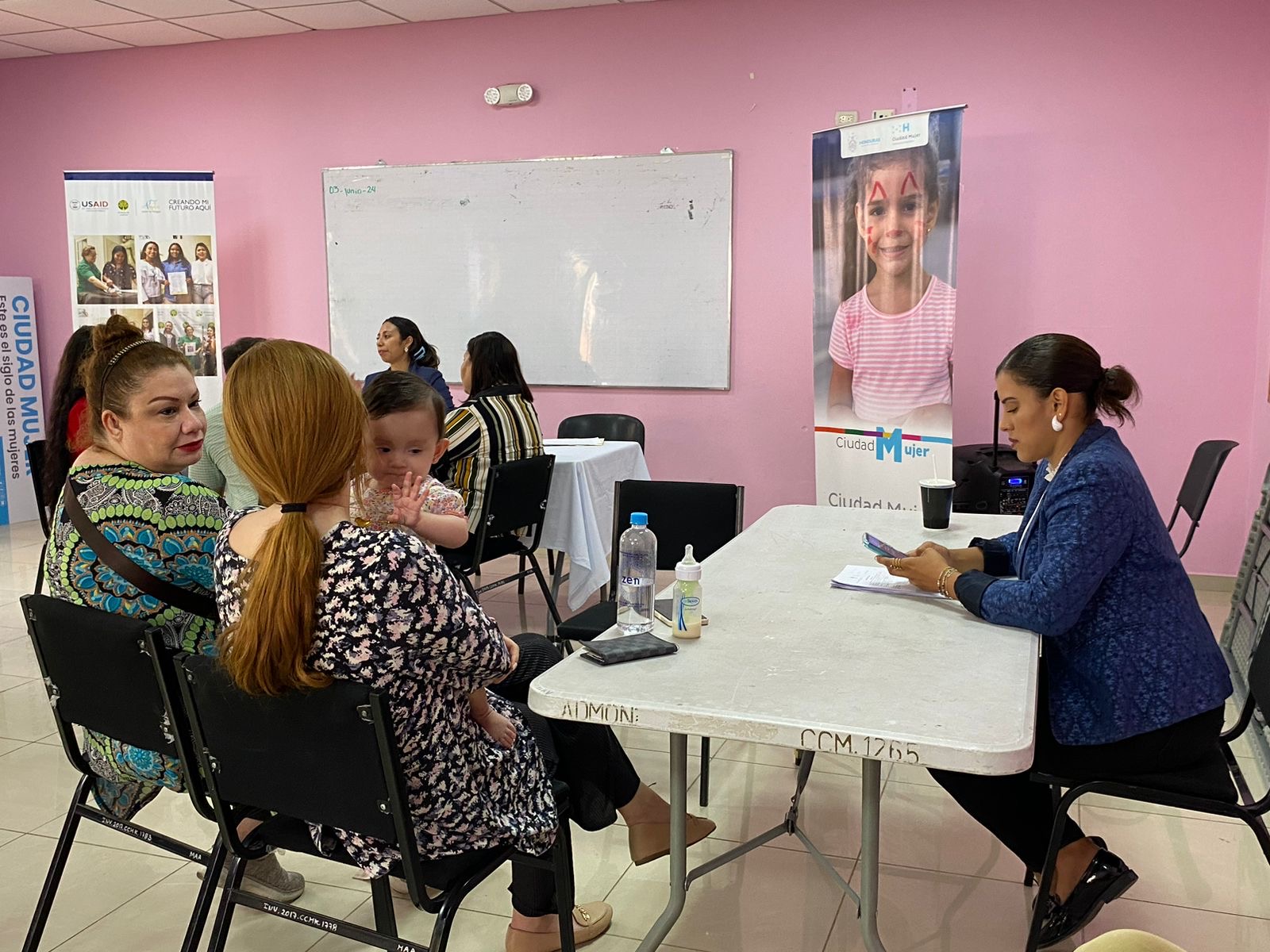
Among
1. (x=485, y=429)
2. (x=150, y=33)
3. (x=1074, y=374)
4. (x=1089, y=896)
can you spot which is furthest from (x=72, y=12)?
(x=1089, y=896)

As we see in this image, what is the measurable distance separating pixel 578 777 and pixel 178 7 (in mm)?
5370

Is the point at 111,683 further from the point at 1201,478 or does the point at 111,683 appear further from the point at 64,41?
the point at 64,41

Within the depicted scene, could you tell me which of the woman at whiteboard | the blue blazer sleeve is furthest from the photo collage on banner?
the blue blazer sleeve

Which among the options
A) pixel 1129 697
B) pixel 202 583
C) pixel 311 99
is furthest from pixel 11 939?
pixel 311 99

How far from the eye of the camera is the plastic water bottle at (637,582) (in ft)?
6.28

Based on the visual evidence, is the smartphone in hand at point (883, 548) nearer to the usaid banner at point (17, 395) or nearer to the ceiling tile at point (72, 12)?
the ceiling tile at point (72, 12)

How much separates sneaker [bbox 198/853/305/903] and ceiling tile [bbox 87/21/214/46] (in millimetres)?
5293

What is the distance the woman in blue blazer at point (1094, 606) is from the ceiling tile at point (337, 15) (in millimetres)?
4787

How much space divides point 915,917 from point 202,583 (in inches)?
63.2

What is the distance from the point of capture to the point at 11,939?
2.20m

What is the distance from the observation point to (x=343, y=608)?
1448 millimetres

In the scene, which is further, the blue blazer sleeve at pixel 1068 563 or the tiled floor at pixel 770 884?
the tiled floor at pixel 770 884

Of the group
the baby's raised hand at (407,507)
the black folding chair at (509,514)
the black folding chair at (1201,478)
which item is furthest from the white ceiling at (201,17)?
the baby's raised hand at (407,507)

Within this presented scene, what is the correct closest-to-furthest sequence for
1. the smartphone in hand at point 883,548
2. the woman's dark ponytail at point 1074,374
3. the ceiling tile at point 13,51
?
the woman's dark ponytail at point 1074,374
the smartphone in hand at point 883,548
the ceiling tile at point 13,51
